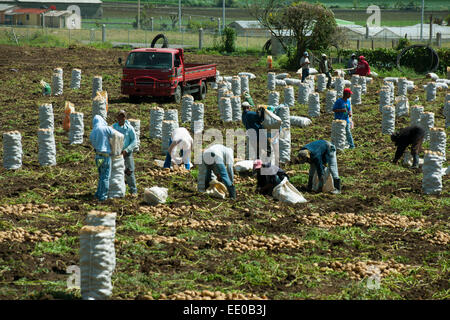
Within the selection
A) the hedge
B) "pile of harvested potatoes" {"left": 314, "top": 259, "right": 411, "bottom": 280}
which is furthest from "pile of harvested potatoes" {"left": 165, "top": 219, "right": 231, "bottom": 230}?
the hedge

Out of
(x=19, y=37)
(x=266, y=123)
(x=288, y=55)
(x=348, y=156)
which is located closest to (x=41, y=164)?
(x=266, y=123)

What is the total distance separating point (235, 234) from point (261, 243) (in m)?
0.81

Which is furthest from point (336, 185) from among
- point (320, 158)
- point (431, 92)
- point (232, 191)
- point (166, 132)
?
point (431, 92)

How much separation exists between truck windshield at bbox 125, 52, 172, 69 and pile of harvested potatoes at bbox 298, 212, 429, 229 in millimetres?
12871

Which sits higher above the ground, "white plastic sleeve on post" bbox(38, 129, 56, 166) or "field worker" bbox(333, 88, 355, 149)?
"field worker" bbox(333, 88, 355, 149)

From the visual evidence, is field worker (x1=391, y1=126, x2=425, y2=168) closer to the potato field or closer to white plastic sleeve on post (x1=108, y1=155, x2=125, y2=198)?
the potato field

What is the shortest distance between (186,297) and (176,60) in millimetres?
16920

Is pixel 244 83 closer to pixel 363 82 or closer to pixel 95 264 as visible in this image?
pixel 363 82

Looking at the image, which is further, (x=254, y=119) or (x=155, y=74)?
(x=155, y=74)

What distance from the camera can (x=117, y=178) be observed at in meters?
13.5

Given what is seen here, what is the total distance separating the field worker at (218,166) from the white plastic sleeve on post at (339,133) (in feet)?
16.3

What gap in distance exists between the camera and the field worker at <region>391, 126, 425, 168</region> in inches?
631

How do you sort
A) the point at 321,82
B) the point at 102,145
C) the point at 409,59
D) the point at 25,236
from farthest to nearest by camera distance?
the point at 409,59 < the point at 321,82 < the point at 102,145 < the point at 25,236
